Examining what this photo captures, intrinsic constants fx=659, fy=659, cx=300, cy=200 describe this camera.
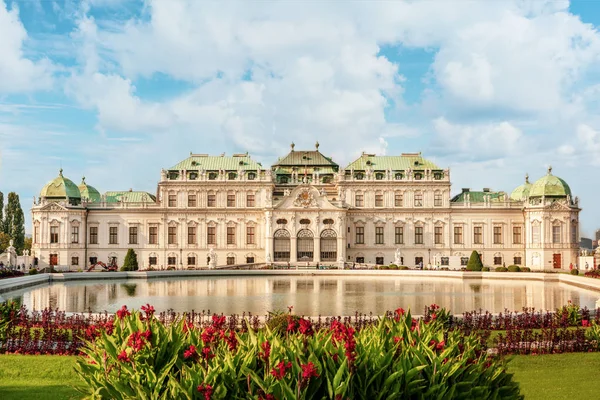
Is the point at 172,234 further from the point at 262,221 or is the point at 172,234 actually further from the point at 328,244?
the point at 328,244

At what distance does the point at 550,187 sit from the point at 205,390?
246ft

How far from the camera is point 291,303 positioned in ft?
115

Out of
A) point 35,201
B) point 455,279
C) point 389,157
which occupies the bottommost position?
point 455,279

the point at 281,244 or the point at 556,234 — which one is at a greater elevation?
the point at 556,234

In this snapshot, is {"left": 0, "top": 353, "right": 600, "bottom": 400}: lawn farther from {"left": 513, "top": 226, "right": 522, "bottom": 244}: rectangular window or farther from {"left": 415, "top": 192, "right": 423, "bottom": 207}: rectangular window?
{"left": 513, "top": 226, "right": 522, "bottom": 244}: rectangular window

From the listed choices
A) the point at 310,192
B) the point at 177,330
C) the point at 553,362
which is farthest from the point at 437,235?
the point at 177,330

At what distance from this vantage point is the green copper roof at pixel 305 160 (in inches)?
3344

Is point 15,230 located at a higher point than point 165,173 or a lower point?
lower

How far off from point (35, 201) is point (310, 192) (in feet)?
109

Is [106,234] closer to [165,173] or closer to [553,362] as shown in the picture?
[165,173]

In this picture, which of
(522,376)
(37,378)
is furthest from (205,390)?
(522,376)

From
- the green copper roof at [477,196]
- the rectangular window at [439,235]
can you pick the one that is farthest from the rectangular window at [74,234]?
the green copper roof at [477,196]

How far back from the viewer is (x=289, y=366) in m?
8.66

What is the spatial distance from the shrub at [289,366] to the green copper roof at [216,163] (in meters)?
71.0
